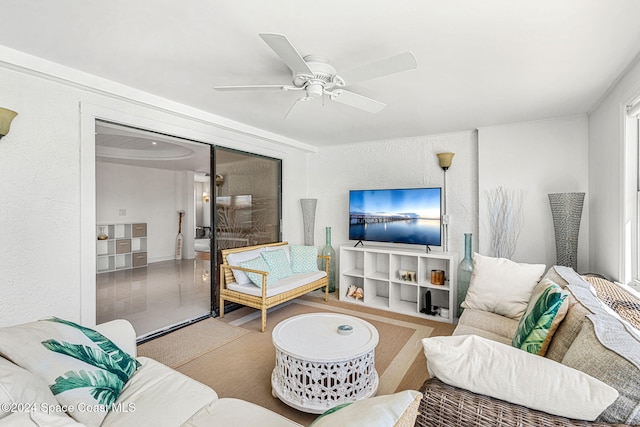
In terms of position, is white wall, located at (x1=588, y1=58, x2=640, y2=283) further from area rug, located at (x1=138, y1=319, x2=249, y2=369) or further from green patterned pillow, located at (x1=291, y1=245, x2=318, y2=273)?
area rug, located at (x1=138, y1=319, x2=249, y2=369)

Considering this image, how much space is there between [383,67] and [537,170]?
2.80 meters

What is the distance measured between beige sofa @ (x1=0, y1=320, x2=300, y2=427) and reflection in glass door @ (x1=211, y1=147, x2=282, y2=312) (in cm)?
223

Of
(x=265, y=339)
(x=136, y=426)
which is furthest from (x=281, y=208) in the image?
(x=136, y=426)

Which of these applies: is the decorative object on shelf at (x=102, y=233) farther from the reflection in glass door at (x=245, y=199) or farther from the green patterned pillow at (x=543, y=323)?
the green patterned pillow at (x=543, y=323)

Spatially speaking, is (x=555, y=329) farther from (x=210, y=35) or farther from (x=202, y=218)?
(x=202, y=218)

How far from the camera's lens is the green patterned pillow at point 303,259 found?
4.28 m

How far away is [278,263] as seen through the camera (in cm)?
395

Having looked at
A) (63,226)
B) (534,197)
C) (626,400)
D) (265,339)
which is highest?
(534,197)

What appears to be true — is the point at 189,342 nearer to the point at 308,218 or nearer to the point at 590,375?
the point at 308,218

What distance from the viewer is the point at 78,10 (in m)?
1.60

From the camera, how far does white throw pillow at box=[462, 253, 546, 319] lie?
252cm

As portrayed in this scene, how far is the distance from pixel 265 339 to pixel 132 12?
2.82 metres

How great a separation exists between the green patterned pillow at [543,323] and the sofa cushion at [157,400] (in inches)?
61.1


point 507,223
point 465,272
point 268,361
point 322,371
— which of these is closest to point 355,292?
point 465,272
